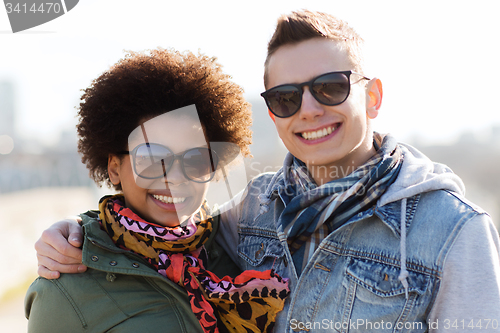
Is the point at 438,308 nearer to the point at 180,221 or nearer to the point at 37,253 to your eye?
the point at 180,221

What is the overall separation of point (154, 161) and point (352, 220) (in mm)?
1176

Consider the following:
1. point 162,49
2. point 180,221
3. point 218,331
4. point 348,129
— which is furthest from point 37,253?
point 348,129

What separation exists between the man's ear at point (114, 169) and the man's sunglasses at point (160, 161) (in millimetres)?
178

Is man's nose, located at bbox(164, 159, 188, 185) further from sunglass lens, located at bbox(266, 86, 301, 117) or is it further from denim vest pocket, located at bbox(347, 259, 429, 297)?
denim vest pocket, located at bbox(347, 259, 429, 297)

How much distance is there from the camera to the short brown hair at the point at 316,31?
7.11 feet

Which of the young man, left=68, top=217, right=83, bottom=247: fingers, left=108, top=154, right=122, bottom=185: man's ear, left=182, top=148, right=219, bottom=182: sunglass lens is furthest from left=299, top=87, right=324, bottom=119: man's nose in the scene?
left=68, top=217, right=83, bottom=247: fingers

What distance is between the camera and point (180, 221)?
238 centimetres

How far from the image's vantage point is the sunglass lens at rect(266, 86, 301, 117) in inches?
83.5

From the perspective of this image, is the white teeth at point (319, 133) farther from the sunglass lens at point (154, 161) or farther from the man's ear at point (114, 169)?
the man's ear at point (114, 169)

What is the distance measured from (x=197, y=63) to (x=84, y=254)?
145cm

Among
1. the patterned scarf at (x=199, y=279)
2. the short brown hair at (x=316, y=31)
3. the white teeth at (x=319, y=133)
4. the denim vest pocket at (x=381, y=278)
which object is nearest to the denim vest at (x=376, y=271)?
the denim vest pocket at (x=381, y=278)

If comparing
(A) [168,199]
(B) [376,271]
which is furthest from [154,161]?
(B) [376,271]

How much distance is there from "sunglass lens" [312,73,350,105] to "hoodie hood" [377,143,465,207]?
523mm

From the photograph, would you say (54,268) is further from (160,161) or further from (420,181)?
(420,181)
